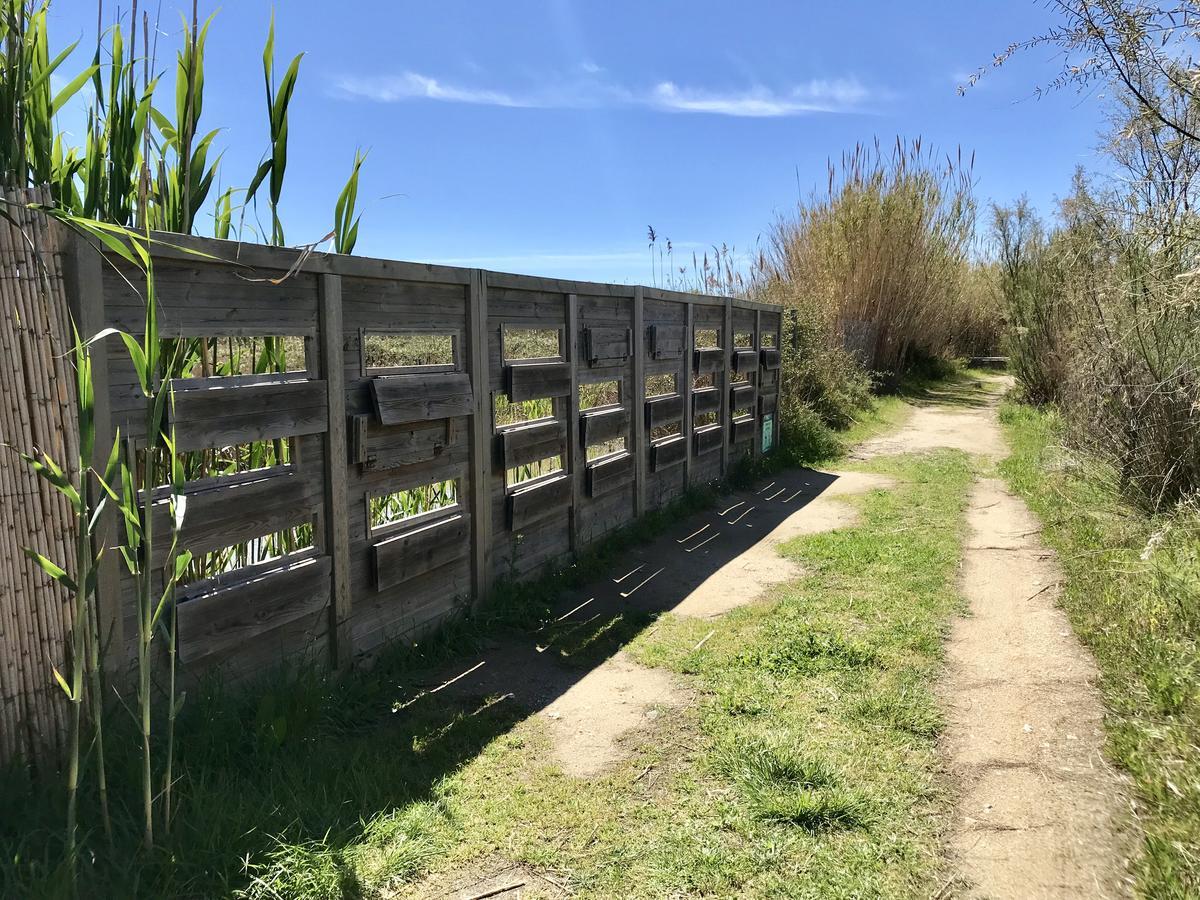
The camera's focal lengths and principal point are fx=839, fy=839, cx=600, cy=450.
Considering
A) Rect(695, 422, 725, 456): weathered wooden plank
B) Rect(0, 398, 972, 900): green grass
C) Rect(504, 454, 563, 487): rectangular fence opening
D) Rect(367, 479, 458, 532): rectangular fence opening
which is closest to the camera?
Rect(0, 398, 972, 900): green grass

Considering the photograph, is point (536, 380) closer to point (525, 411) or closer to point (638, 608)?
point (638, 608)

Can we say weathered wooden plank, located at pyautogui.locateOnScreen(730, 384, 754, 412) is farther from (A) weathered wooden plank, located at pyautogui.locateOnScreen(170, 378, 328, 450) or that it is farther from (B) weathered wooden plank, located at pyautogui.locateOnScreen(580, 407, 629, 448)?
(A) weathered wooden plank, located at pyautogui.locateOnScreen(170, 378, 328, 450)

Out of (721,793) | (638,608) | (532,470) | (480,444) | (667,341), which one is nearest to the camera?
(721,793)

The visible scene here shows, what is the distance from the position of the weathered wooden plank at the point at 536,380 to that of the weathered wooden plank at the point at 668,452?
1.79m

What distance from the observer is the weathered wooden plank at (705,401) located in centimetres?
836

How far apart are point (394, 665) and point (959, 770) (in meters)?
2.57

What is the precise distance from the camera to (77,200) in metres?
3.07

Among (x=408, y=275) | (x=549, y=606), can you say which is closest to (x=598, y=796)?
(x=549, y=606)

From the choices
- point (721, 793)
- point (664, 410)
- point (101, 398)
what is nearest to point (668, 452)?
point (664, 410)

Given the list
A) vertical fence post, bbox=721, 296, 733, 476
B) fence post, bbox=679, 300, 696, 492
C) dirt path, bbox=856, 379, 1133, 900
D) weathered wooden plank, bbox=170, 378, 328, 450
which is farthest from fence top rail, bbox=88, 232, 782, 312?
vertical fence post, bbox=721, 296, 733, 476

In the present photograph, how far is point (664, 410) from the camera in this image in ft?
25.0

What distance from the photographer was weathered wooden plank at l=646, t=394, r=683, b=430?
7.35m

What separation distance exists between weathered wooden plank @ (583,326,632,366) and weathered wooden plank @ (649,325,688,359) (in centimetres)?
49

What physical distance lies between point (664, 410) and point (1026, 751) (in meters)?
4.66
